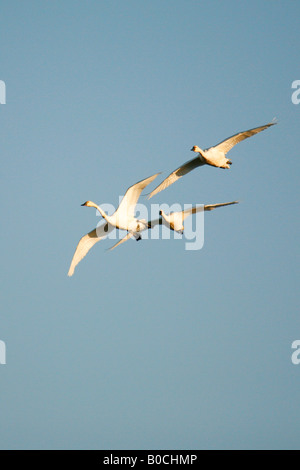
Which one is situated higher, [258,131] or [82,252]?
[258,131]

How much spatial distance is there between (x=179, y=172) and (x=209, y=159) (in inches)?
56.1

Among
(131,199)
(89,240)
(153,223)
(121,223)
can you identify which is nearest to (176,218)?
(153,223)

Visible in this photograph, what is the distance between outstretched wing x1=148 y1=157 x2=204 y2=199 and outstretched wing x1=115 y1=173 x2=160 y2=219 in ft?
3.95

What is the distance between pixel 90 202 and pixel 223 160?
222 inches

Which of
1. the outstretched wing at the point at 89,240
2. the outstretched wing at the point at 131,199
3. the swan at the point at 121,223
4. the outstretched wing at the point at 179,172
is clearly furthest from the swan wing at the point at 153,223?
the outstretched wing at the point at 89,240

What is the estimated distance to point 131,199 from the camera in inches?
1710

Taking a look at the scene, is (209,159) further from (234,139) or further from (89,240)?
(89,240)

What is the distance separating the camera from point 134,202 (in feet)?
143

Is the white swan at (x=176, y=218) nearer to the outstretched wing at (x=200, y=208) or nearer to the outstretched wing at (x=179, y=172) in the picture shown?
the outstretched wing at (x=200, y=208)

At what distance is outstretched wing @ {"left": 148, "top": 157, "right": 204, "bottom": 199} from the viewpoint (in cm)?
4450

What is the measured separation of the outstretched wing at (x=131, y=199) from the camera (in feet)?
140

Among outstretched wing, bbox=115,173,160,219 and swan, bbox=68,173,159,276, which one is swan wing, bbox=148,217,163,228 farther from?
outstretched wing, bbox=115,173,160,219
